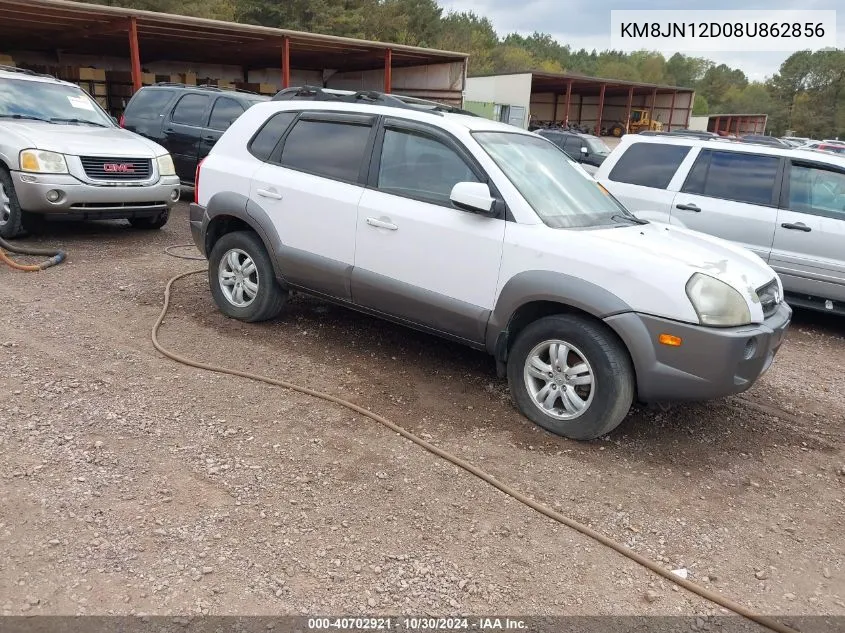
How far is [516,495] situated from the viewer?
3.29m

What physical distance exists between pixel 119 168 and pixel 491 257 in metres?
5.53

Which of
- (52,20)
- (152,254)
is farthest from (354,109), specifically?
(52,20)

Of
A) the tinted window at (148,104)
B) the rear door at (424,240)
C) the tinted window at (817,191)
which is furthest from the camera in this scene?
the tinted window at (148,104)

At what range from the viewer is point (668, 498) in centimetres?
341

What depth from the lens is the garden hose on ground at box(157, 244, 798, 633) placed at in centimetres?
265

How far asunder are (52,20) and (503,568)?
16184 millimetres

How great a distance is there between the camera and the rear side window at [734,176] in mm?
6723

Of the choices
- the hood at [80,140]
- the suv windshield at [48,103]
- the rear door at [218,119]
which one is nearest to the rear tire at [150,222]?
the hood at [80,140]

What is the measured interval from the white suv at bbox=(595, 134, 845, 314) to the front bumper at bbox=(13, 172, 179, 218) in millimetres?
5486

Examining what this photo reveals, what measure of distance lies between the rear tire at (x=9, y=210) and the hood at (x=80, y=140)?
0.51 meters

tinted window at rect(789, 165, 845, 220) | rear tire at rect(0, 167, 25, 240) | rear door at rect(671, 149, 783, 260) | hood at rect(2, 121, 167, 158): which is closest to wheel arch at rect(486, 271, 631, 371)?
rear door at rect(671, 149, 783, 260)

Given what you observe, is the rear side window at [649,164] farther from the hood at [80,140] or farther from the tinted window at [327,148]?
the hood at [80,140]

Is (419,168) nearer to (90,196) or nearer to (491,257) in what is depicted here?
(491,257)

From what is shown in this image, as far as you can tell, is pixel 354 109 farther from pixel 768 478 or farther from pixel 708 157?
pixel 708 157
